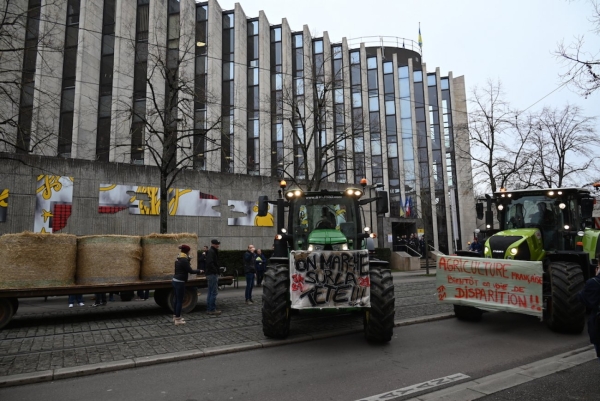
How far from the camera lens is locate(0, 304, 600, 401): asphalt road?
4891 mm

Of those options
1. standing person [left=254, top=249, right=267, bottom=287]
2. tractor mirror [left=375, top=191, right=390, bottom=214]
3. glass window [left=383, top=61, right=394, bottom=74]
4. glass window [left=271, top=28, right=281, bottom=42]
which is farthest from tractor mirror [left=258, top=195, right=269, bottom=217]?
glass window [left=383, top=61, right=394, bottom=74]

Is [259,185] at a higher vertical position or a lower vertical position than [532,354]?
higher

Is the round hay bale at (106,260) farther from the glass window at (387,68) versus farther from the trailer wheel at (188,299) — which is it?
the glass window at (387,68)

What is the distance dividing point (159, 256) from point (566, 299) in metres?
9.42

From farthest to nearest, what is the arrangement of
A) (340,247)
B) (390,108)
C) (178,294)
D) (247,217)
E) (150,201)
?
(390,108)
(247,217)
(150,201)
(178,294)
(340,247)

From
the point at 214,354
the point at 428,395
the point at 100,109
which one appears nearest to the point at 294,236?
the point at 214,354

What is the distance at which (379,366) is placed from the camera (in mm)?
5809

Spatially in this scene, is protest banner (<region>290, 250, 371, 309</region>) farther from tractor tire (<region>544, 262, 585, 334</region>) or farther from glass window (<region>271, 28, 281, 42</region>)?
glass window (<region>271, 28, 281, 42</region>)

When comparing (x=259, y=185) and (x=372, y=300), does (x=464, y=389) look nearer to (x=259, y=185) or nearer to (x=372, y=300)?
(x=372, y=300)

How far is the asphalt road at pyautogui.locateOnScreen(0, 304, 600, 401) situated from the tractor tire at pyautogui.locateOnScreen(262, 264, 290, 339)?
1.21 ft

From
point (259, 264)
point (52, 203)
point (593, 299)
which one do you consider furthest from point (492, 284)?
point (52, 203)

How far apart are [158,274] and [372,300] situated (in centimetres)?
628

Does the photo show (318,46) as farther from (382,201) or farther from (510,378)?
(510,378)

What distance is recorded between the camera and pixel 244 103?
1328 inches
